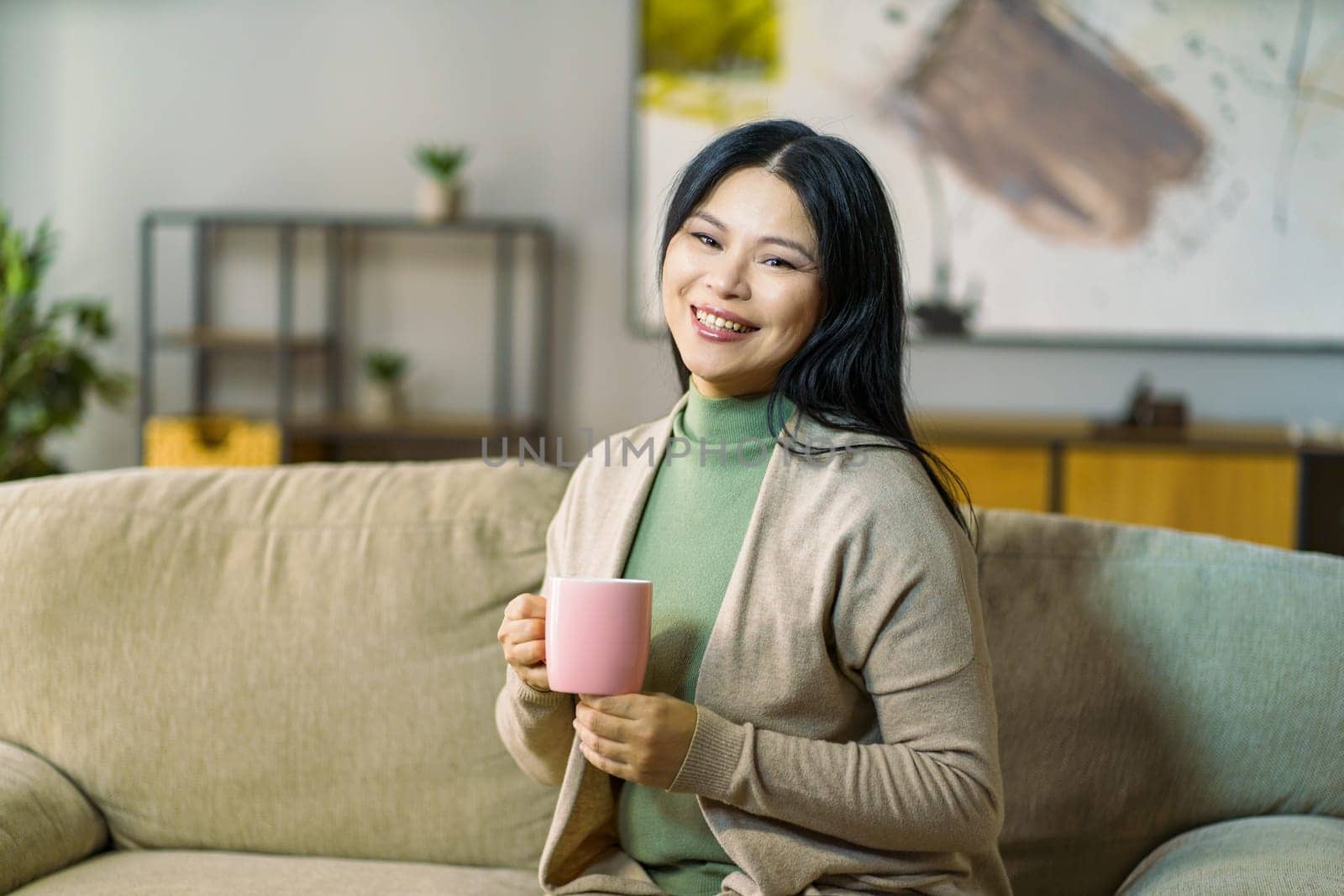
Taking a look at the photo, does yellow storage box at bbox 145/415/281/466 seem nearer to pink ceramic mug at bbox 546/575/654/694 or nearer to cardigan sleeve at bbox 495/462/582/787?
cardigan sleeve at bbox 495/462/582/787

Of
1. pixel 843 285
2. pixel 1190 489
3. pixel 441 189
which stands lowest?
pixel 1190 489

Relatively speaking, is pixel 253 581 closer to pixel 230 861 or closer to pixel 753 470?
pixel 230 861

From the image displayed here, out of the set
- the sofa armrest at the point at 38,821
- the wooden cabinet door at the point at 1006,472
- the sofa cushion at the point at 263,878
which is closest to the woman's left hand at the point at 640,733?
the sofa cushion at the point at 263,878

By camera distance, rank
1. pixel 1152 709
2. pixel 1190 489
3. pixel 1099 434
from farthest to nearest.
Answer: pixel 1099 434 < pixel 1190 489 < pixel 1152 709

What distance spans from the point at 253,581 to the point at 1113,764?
1.03m

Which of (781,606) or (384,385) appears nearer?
(781,606)

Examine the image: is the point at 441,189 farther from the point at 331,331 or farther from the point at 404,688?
the point at 404,688

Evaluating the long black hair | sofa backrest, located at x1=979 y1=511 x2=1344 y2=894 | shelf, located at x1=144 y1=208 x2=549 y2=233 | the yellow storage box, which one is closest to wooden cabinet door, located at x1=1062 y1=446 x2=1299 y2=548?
shelf, located at x1=144 y1=208 x2=549 y2=233

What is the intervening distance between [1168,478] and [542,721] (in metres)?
2.85

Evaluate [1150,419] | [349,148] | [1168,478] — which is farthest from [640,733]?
[349,148]

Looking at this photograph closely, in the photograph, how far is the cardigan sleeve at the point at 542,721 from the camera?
121cm

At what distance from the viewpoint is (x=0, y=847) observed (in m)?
1.37

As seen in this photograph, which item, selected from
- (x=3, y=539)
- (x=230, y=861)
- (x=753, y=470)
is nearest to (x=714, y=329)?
(x=753, y=470)

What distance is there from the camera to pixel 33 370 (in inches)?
151
